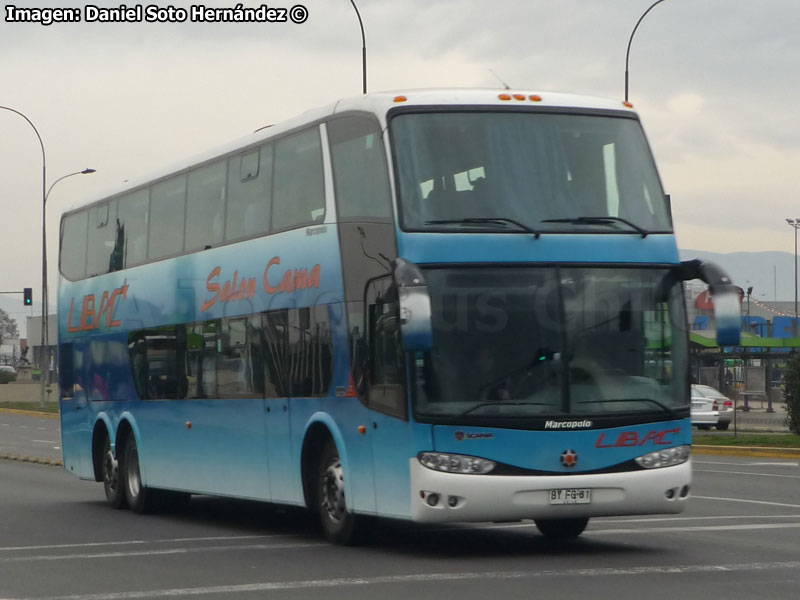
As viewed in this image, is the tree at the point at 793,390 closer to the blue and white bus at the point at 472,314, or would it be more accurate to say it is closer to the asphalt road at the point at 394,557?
the asphalt road at the point at 394,557

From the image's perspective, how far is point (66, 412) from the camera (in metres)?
21.2

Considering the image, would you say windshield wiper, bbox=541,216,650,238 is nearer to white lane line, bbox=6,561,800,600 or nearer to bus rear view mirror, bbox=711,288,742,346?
bus rear view mirror, bbox=711,288,742,346

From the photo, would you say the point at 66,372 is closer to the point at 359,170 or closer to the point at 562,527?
the point at 359,170

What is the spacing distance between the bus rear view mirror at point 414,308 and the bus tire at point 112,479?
8.63 m

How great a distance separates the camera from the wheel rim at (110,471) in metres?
19.1

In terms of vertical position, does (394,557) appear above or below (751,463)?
above

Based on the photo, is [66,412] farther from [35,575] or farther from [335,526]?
[35,575]

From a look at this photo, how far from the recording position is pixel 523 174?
12273 mm

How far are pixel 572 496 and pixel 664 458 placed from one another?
3.04 ft

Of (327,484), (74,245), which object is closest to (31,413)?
(74,245)

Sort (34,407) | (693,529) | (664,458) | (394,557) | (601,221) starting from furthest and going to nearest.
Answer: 1. (34,407)
2. (693,529)
3. (601,221)
4. (664,458)
5. (394,557)

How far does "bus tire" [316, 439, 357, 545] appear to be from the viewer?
13008mm

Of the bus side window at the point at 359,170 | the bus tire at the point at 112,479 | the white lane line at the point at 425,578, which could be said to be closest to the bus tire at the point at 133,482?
the bus tire at the point at 112,479

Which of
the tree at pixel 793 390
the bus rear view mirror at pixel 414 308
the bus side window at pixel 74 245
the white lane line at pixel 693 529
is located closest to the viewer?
the bus rear view mirror at pixel 414 308
